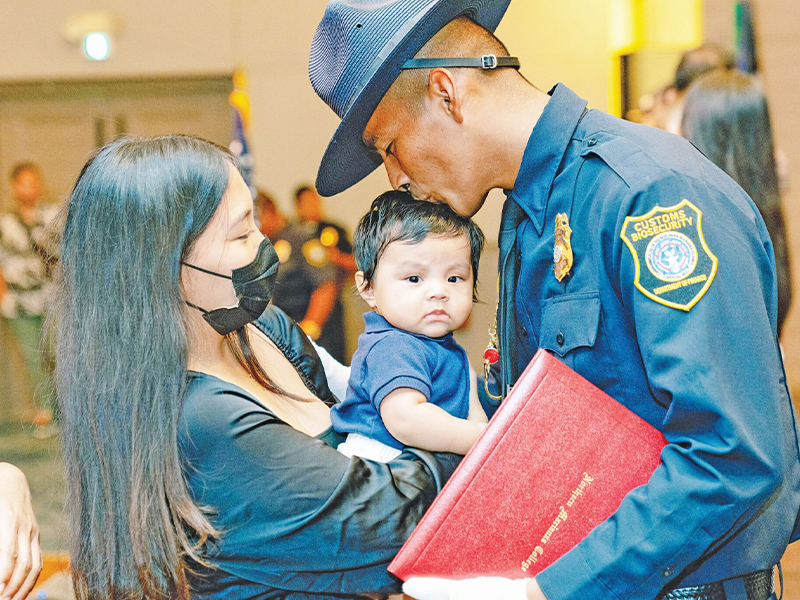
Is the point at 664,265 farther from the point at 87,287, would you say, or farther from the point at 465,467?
the point at 87,287

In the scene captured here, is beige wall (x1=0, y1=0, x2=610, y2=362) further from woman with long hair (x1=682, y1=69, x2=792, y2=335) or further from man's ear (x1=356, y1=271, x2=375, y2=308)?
man's ear (x1=356, y1=271, x2=375, y2=308)

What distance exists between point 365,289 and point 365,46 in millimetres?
487

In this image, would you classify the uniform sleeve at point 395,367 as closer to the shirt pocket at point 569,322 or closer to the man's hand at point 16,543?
the shirt pocket at point 569,322

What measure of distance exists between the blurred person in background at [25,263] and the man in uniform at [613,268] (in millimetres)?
3899

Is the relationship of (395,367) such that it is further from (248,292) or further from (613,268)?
(613,268)

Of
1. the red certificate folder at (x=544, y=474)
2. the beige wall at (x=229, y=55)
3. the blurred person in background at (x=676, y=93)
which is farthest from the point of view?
the beige wall at (x=229, y=55)

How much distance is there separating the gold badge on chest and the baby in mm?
299

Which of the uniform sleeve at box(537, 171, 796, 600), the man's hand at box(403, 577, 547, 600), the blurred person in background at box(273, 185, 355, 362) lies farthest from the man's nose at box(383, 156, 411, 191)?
the blurred person in background at box(273, 185, 355, 362)

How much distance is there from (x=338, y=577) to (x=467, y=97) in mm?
847

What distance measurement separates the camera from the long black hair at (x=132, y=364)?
1.32m

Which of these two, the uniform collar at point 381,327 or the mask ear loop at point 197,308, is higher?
the mask ear loop at point 197,308

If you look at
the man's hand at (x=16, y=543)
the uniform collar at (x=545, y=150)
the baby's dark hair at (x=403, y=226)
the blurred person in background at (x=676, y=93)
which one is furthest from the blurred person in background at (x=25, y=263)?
the uniform collar at (x=545, y=150)

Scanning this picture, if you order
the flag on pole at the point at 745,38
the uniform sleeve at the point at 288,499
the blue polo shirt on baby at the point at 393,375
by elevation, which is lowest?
the uniform sleeve at the point at 288,499

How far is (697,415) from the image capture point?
3.49ft
